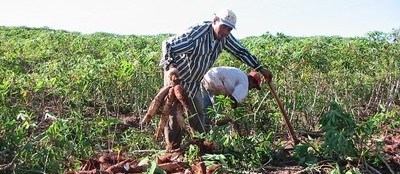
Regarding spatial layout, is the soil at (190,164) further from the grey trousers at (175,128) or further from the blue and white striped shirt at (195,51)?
the blue and white striped shirt at (195,51)

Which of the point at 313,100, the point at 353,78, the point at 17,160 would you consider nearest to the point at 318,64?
the point at 313,100

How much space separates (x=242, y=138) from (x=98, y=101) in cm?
267

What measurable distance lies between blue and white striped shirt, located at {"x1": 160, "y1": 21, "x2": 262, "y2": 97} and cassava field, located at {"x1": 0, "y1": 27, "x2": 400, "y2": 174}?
34cm

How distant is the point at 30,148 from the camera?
3094 millimetres

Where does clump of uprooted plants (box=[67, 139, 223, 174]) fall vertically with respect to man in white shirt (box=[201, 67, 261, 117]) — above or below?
below

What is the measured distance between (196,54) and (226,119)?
0.66 meters

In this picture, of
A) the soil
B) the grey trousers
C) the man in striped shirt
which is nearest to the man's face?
the man in striped shirt

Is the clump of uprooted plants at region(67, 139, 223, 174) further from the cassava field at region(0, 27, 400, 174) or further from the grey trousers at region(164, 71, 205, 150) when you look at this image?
the grey trousers at region(164, 71, 205, 150)

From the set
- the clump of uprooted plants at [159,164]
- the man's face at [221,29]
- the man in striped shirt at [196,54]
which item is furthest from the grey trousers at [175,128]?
the man's face at [221,29]

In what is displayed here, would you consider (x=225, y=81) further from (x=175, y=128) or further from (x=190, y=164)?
(x=190, y=164)

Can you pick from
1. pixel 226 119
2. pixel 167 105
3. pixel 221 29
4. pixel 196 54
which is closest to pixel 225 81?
pixel 196 54

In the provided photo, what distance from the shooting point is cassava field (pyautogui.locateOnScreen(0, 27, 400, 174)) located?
3.19 metres

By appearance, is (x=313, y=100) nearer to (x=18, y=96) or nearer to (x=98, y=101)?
(x=98, y=101)

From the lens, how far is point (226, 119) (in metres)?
3.58
